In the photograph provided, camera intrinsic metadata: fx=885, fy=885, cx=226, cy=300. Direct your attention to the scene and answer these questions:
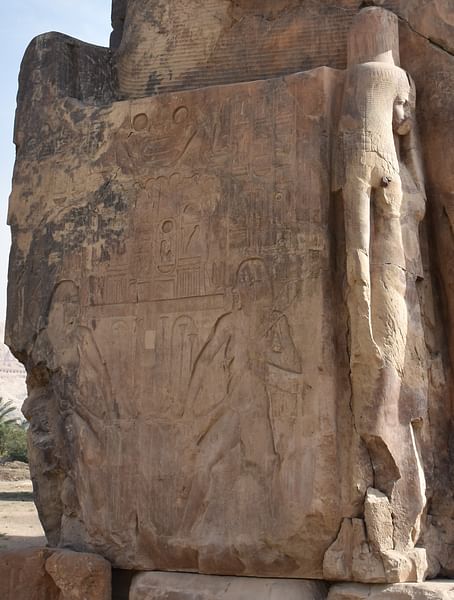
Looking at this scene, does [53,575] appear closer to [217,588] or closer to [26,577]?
[26,577]

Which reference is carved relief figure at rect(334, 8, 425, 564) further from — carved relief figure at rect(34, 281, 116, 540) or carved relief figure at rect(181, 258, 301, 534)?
carved relief figure at rect(34, 281, 116, 540)

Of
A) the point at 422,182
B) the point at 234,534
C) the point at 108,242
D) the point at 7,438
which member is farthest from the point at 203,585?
the point at 7,438

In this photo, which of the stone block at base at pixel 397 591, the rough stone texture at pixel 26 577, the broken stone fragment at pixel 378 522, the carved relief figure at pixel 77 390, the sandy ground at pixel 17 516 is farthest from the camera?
the sandy ground at pixel 17 516

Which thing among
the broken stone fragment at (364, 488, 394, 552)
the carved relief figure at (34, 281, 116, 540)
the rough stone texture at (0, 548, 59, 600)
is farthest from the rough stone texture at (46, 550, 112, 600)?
the broken stone fragment at (364, 488, 394, 552)

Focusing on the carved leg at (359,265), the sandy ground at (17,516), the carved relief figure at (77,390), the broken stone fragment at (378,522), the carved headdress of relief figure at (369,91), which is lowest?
the sandy ground at (17,516)

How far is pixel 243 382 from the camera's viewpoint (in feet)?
17.7

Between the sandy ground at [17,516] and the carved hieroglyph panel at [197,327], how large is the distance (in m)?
1.26

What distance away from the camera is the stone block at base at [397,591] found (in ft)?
15.6

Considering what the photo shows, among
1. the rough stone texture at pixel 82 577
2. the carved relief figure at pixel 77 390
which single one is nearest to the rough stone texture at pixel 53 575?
the rough stone texture at pixel 82 577

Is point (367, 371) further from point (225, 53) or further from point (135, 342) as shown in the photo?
point (225, 53)

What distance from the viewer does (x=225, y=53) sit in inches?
251

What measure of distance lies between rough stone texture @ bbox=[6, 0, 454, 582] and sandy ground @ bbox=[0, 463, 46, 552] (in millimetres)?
1415

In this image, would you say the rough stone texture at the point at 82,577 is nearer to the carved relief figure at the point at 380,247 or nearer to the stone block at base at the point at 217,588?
the stone block at base at the point at 217,588

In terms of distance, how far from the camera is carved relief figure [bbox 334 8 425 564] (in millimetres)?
5031
